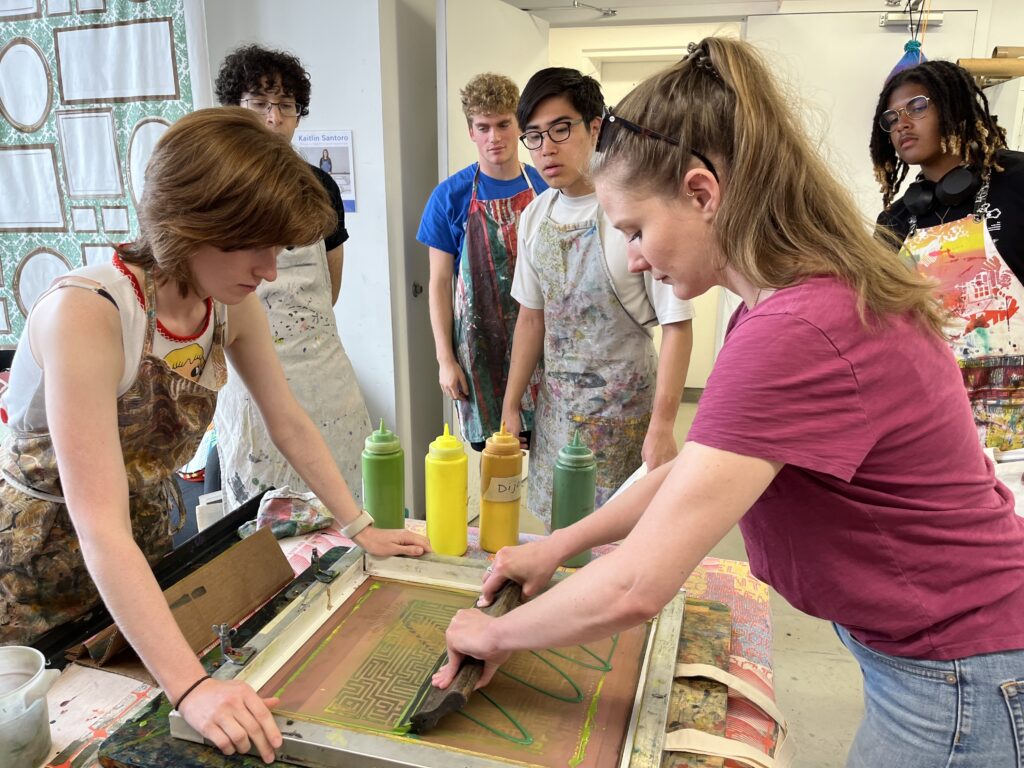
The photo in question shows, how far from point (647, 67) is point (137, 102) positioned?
9.74ft

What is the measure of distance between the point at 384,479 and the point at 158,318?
43 centimetres

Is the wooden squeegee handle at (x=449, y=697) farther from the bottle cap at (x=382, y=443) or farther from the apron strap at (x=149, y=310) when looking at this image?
the apron strap at (x=149, y=310)

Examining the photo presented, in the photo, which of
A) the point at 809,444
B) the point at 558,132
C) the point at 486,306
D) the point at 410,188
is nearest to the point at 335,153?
the point at 410,188

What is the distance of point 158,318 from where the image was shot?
1021 millimetres

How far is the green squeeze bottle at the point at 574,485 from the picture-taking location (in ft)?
3.83

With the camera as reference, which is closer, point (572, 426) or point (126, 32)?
point (572, 426)

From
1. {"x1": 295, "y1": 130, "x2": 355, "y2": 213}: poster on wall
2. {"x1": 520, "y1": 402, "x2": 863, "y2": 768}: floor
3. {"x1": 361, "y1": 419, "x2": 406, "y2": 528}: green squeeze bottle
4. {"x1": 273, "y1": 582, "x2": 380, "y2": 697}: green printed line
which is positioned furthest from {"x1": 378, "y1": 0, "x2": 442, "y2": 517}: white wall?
{"x1": 273, "y1": 582, "x2": 380, "y2": 697}: green printed line

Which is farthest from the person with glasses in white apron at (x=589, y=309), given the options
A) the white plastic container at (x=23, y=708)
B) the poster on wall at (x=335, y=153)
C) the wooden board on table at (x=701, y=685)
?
the white plastic container at (x=23, y=708)

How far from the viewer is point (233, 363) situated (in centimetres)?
123

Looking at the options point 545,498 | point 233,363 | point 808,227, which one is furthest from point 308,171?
point 545,498

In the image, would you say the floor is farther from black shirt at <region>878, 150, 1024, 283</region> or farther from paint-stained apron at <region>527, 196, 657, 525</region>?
black shirt at <region>878, 150, 1024, 283</region>

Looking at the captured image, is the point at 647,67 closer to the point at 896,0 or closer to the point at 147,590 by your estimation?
the point at 896,0

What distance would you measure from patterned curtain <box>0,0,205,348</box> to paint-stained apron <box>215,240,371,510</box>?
1.08m

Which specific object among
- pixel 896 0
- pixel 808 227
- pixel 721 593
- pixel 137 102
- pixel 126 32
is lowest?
pixel 721 593
